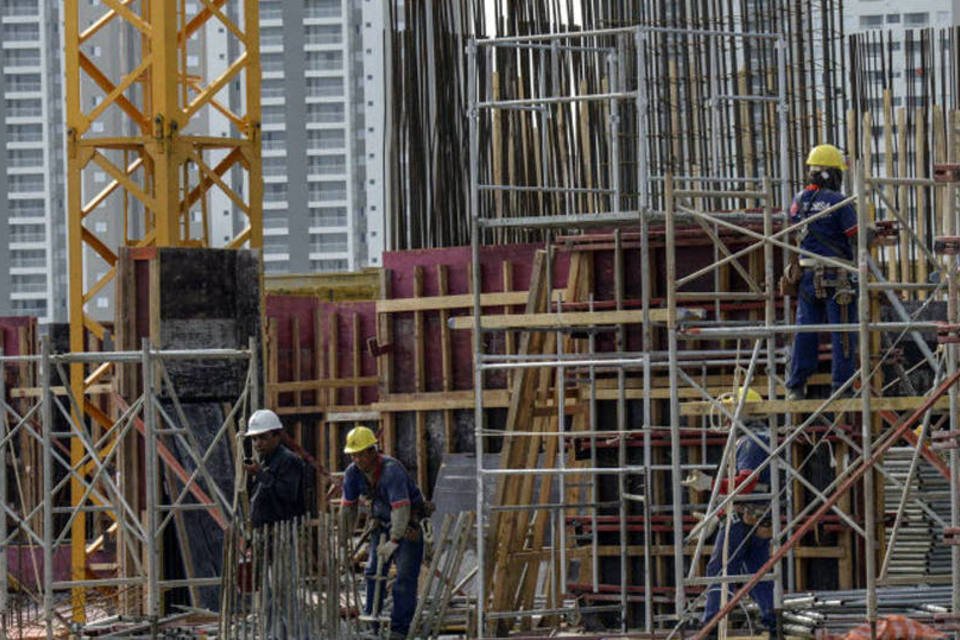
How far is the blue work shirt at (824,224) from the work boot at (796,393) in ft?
3.67

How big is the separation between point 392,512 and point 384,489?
1.38 feet

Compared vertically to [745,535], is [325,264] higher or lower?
higher

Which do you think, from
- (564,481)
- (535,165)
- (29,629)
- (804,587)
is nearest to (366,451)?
(564,481)

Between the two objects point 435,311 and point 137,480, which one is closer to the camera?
point 137,480

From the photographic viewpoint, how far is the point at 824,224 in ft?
61.1

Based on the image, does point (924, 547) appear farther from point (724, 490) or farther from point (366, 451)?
point (366, 451)

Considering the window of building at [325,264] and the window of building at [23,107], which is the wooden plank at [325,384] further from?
the window of building at [23,107]

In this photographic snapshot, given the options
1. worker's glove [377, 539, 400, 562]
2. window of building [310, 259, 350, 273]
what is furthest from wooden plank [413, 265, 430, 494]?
window of building [310, 259, 350, 273]

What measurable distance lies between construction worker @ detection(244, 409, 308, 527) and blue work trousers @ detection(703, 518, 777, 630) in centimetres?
401

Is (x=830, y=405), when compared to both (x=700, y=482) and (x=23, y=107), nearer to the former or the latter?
(x=700, y=482)

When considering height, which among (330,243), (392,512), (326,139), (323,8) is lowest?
(392,512)

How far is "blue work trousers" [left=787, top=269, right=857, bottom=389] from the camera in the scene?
1856 centimetres

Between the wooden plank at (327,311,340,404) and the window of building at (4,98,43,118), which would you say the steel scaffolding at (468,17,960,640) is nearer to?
the wooden plank at (327,311,340,404)

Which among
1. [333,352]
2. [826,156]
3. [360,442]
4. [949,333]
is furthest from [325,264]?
[949,333]
